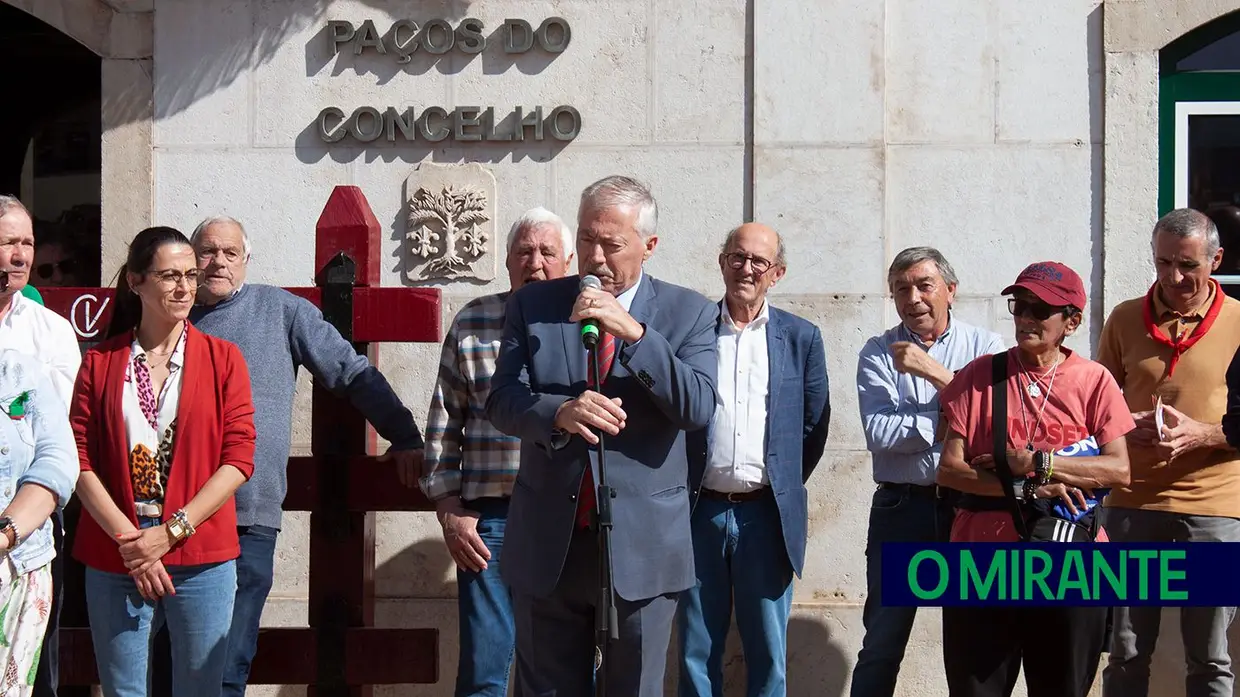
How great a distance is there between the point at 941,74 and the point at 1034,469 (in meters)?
2.73

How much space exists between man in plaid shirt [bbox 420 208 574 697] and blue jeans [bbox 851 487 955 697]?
146 centimetres

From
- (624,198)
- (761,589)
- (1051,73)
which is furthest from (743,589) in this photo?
(1051,73)

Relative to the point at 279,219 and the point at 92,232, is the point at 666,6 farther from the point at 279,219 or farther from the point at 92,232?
the point at 92,232

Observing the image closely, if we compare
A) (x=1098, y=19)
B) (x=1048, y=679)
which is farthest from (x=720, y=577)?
(x=1098, y=19)

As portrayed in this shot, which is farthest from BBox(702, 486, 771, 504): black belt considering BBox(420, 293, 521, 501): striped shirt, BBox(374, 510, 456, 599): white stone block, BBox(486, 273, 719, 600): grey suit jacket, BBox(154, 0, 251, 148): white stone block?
BBox(154, 0, 251, 148): white stone block

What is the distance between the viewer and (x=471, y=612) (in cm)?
491

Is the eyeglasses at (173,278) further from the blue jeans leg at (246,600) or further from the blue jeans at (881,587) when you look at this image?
the blue jeans at (881,587)

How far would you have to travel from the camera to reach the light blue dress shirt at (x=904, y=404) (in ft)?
17.7

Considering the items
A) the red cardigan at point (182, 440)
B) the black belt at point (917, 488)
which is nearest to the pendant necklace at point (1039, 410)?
the black belt at point (917, 488)

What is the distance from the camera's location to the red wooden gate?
5.17 m

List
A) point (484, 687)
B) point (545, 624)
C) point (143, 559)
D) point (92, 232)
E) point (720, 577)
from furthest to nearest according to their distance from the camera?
point (92, 232)
point (720, 577)
point (484, 687)
point (143, 559)
point (545, 624)

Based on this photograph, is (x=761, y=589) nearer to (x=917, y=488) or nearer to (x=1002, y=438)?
(x=917, y=488)

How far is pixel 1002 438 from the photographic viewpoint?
4453 millimetres

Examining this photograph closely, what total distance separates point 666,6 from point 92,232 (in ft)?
9.70
